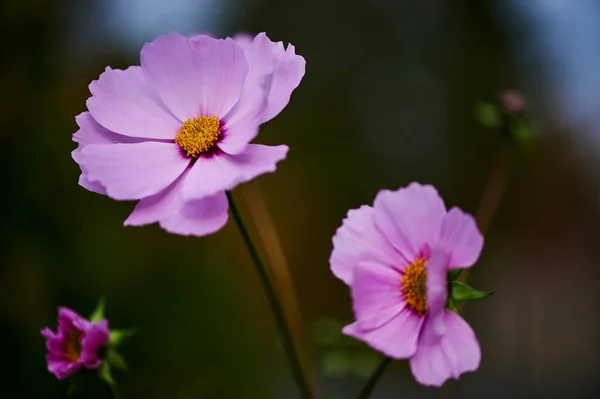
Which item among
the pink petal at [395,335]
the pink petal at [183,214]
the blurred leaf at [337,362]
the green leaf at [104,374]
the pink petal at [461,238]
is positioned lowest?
the blurred leaf at [337,362]

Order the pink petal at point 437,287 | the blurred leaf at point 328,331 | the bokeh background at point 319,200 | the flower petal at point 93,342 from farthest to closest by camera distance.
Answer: the bokeh background at point 319,200
the blurred leaf at point 328,331
the flower petal at point 93,342
the pink petal at point 437,287

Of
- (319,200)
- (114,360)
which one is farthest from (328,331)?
(319,200)

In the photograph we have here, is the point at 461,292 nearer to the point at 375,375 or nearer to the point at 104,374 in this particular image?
the point at 375,375

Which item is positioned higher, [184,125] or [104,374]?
[184,125]

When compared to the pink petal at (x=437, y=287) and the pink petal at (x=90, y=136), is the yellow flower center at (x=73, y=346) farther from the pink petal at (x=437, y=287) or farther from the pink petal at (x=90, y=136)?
the pink petal at (x=437, y=287)

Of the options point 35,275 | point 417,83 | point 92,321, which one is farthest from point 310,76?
point 92,321

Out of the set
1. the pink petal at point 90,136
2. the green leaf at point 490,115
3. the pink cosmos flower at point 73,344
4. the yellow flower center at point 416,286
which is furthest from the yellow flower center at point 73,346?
the green leaf at point 490,115
